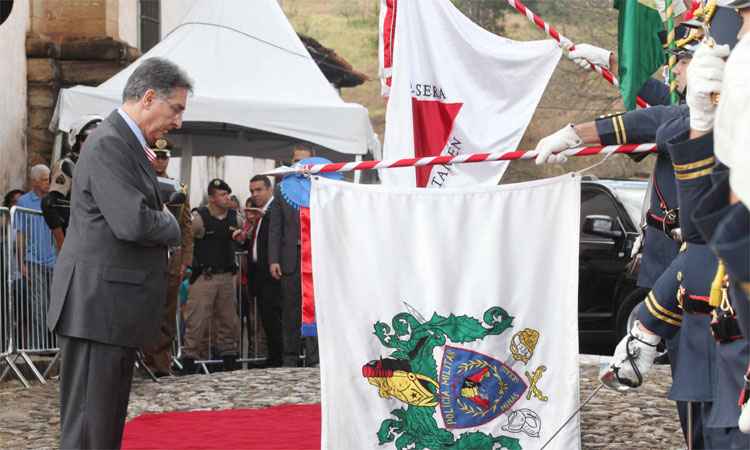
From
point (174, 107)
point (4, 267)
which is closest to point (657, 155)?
point (174, 107)

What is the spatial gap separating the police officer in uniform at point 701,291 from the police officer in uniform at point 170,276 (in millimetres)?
6437

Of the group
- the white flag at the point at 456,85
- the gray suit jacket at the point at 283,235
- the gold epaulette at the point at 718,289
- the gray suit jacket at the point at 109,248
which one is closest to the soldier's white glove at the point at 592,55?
the white flag at the point at 456,85

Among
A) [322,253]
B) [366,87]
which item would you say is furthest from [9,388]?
[366,87]

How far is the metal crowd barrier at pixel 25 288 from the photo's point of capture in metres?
11.0

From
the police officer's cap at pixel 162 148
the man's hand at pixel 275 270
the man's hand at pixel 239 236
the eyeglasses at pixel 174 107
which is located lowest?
the man's hand at pixel 275 270

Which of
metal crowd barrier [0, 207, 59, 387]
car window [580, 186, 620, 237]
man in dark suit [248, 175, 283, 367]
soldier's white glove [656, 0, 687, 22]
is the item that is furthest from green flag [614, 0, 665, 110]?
car window [580, 186, 620, 237]

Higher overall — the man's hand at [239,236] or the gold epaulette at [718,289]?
the gold epaulette at [718,289]

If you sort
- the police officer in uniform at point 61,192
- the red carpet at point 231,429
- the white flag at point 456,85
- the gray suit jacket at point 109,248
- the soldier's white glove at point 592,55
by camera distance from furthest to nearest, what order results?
the police officer in uniform at point 61,192 → the white flag at point 456,85 → the red carpet at point 231,429 → the soldier's white glove at point 592,55 → the gray suit jacket at point 109,248

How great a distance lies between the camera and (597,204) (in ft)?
45.7

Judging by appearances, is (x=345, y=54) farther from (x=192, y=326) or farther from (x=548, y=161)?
(x=548, y=161)

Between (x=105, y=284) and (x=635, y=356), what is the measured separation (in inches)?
85.4

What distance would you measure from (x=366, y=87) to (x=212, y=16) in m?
50.9

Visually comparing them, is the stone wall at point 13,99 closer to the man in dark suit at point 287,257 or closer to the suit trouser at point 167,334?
the man in dark suit at point 287,257

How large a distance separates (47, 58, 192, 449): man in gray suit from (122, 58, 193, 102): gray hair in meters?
0.21
